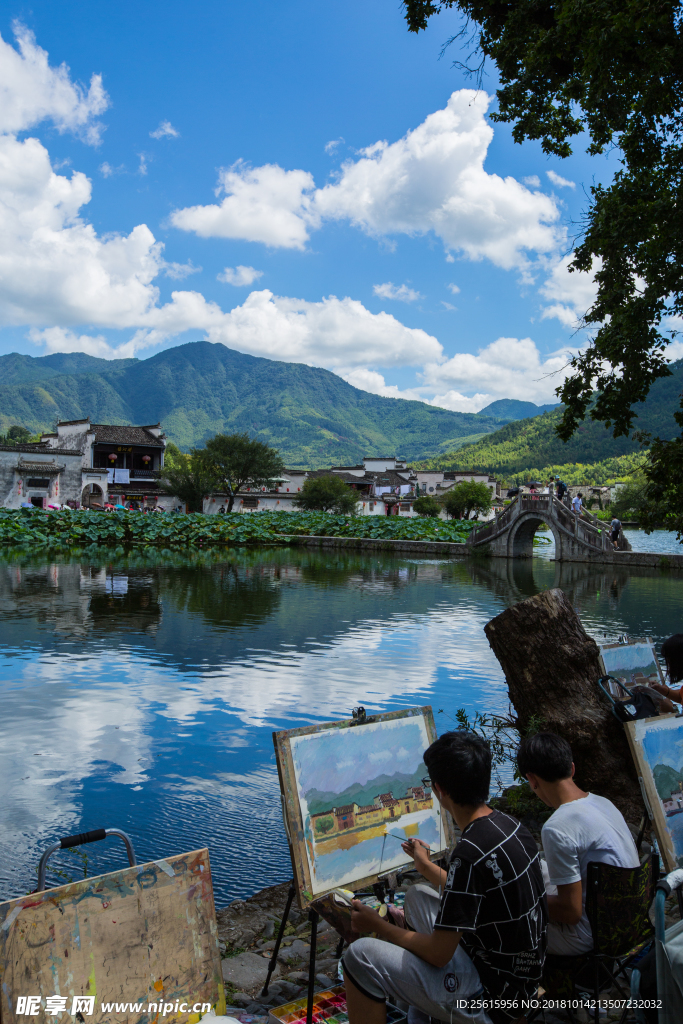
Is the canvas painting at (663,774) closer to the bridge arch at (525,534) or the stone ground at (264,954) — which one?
the stone ground at (264,954)

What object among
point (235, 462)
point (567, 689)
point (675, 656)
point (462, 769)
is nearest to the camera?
point (462, 769)

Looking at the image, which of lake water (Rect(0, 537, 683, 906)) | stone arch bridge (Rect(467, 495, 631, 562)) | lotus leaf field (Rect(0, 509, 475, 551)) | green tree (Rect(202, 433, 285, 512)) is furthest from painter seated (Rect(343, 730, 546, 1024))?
green tree (Rect(202, 433, 285, 512))

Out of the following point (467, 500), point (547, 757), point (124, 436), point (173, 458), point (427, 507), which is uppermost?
point (124, 436)

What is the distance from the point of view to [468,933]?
94.3 inches

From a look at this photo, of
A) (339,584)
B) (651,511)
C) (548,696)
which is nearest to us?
(548,696)

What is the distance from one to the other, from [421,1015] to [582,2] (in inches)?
299

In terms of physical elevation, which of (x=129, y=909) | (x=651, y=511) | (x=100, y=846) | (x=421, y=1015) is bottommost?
(x=100, y=846)

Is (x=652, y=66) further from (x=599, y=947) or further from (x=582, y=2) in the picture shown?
(x=599, y=947)

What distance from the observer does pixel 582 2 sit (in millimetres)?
6422

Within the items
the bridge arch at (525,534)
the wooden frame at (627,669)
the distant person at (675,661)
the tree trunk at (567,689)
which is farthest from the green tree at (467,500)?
the distant person at (675,661)

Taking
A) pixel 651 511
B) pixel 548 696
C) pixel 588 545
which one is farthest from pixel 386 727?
pixel 588 545

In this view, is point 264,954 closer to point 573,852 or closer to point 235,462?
point 573,852

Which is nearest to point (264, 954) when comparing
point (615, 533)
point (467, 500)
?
point (615, 533)

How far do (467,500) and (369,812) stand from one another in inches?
2436
